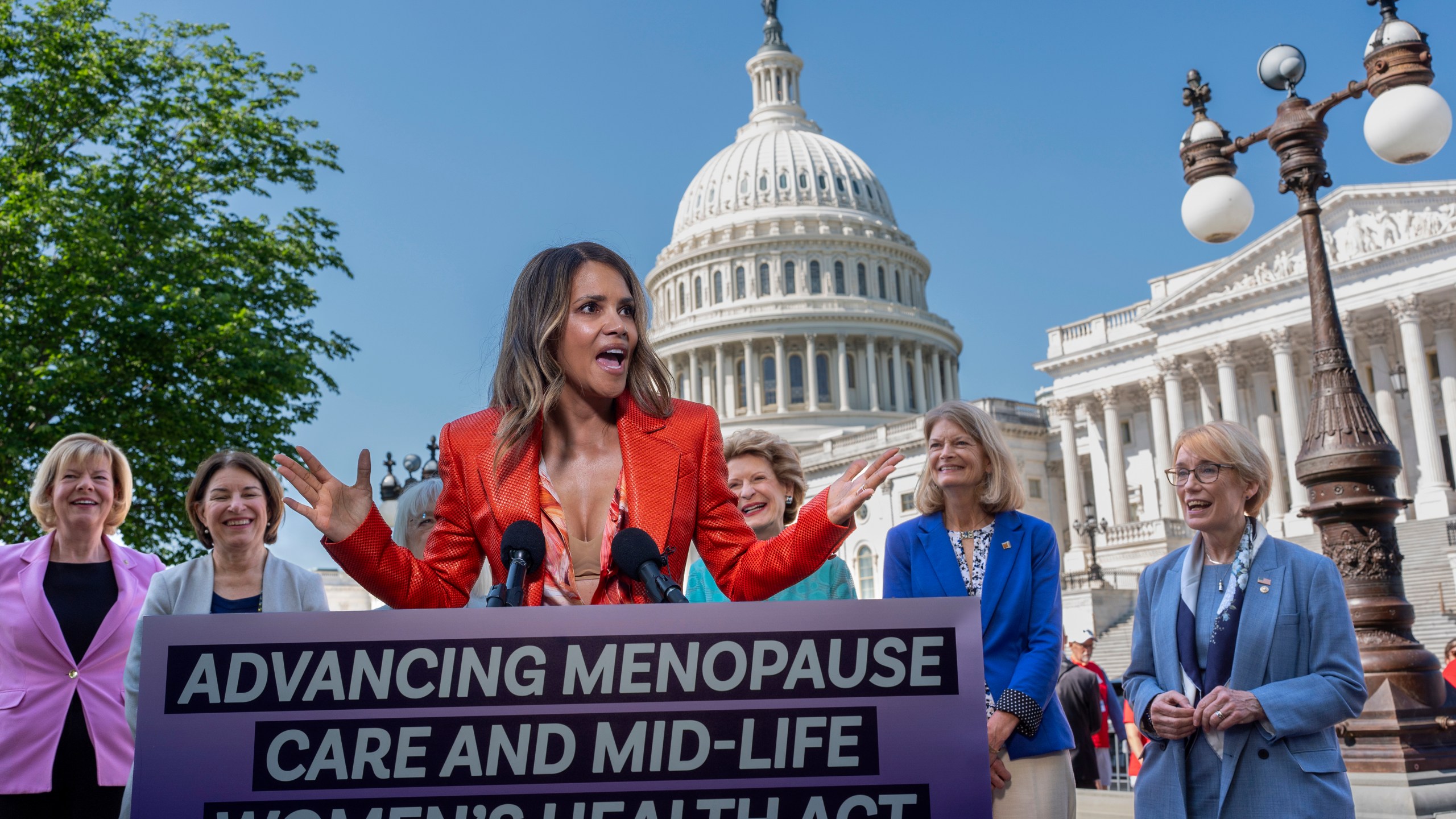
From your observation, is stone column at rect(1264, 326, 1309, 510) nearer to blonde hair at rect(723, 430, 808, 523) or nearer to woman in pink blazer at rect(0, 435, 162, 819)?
blonde hair at rect(723, 430, 808, 523)

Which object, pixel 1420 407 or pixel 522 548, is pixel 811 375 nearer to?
pixel 1420 407

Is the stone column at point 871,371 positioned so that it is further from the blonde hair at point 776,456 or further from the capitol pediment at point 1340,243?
the blonde hair at point 776,456

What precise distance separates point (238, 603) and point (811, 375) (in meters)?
74.7

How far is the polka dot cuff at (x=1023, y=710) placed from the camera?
12.9 ft

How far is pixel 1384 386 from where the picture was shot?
146 ft

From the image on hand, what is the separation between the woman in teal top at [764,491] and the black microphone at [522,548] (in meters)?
2.60

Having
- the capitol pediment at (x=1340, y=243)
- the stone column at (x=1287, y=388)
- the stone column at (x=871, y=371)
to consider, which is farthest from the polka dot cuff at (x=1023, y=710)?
the stone column at (x=871, y=371)

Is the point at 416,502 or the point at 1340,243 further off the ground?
the point at 1340,243

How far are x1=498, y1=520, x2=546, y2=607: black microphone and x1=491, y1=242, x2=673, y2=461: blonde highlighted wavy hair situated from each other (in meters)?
0.39

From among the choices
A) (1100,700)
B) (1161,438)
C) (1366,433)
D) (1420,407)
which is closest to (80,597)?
(1366,433)

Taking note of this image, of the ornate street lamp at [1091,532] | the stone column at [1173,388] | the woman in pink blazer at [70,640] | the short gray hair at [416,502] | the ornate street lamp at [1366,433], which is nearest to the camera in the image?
the woman in pink blazer at [70,640]

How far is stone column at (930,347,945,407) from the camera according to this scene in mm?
85312

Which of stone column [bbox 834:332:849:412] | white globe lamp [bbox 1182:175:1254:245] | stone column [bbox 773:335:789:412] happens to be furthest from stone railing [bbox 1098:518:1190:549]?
white globe lamp [bbox 1182:175:1254:245]

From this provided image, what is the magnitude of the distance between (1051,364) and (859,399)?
24785mm
